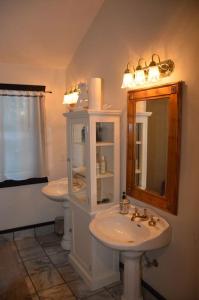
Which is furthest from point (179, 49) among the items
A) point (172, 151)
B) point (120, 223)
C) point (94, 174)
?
point (120, 223)

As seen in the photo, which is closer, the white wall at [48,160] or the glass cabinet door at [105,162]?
the glass cabinet door at [105,162]

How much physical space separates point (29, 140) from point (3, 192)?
2.54 ft

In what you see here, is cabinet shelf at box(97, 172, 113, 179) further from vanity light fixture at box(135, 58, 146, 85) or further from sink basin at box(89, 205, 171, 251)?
vanity light fixture at box(135, 58, 146, 85)

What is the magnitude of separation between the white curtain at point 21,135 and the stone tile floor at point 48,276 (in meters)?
0.94

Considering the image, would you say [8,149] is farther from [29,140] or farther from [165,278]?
[165,278]

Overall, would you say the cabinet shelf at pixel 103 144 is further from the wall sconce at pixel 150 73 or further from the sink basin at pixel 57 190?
the sink basin at pixel 57 190

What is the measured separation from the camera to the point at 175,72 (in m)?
1.80

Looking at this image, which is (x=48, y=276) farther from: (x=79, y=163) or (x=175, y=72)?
(x=175, y=72)

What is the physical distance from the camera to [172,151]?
1.84 metres

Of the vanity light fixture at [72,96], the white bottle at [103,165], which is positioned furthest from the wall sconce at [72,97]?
the white bottle at [103,165]

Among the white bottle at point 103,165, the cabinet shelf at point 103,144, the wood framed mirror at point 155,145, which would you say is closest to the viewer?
the wood framed mirror at point 155,145

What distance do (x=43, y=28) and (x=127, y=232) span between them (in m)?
2.29

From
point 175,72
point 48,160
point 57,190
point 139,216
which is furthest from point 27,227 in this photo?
point 175,72

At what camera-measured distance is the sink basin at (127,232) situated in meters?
1.73
